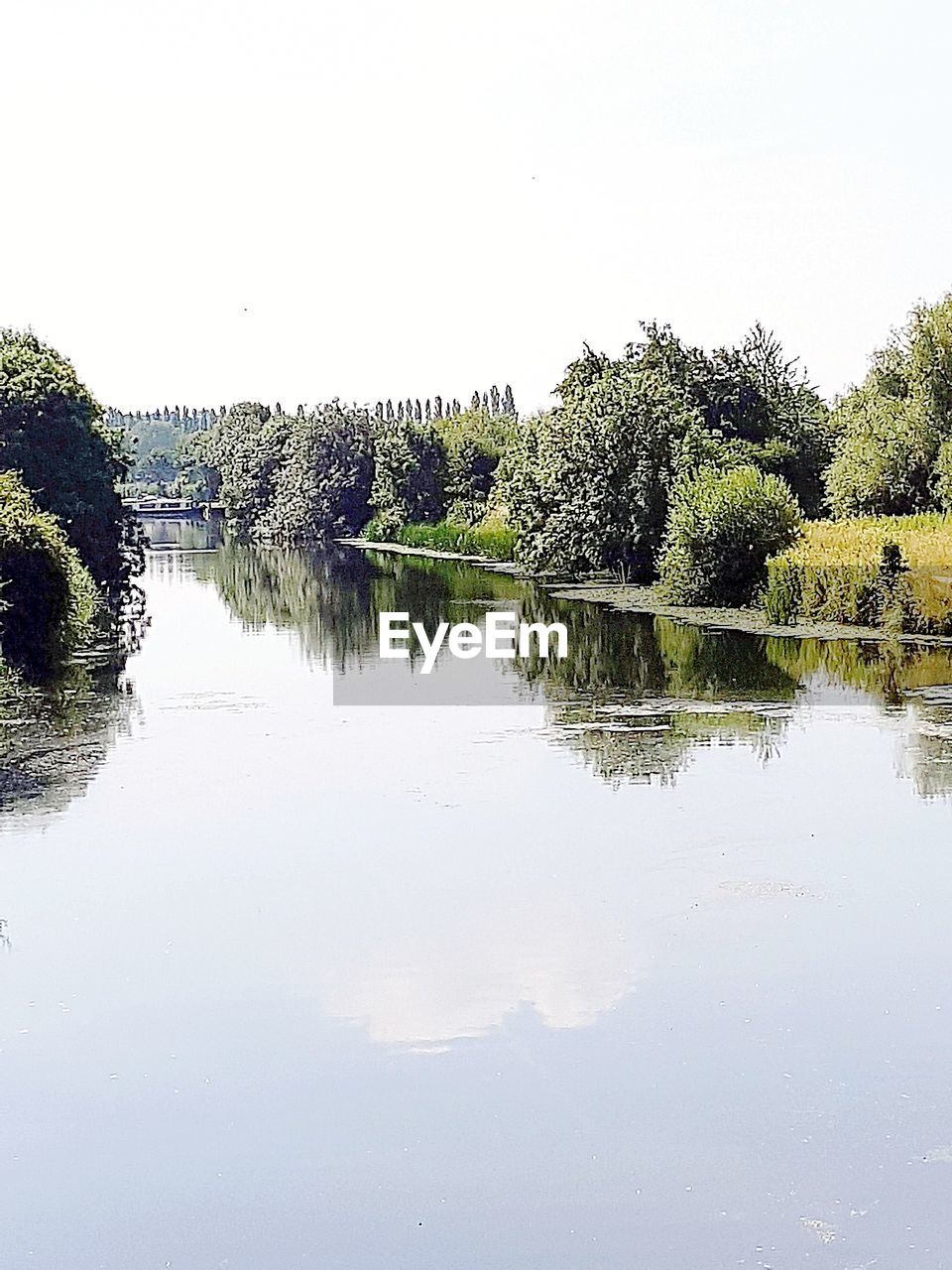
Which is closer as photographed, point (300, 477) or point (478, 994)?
point (478, 994)

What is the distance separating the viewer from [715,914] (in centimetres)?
1062

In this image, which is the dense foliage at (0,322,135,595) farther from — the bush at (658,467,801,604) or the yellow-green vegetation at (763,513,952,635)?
the yellow-green vegetation at (763,513,952,635)

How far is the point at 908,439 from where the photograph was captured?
123ft

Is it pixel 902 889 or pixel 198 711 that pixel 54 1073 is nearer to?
pixel 902 889

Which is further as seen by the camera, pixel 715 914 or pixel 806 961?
pixel 715 914

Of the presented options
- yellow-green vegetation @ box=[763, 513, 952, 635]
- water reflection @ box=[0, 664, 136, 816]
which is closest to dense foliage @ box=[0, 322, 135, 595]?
water reflection @ box=[0, 664, 136, 816]

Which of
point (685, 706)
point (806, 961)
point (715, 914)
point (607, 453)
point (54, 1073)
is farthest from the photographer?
point (607, 453)

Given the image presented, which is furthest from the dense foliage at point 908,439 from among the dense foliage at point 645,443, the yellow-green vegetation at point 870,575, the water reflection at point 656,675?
the water reflection at point 656,675

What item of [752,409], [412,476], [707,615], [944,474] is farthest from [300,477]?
[707,615]

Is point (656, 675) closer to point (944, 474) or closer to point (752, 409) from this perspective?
point (944, 474)

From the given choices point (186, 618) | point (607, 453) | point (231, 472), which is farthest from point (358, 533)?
point (186, 618)

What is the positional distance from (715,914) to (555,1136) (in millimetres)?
3560

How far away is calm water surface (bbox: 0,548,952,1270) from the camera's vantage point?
6609 mm

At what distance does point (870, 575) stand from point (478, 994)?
19.4m
